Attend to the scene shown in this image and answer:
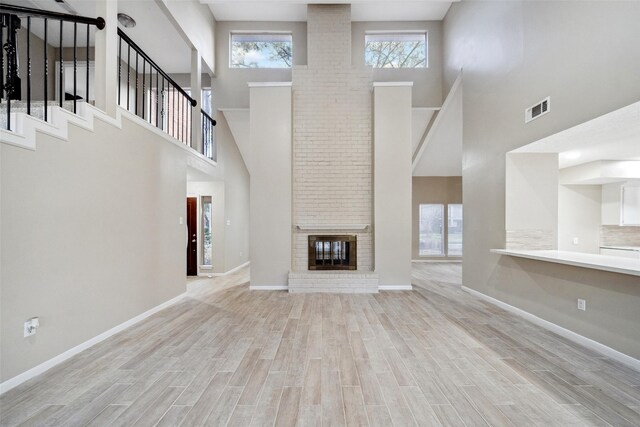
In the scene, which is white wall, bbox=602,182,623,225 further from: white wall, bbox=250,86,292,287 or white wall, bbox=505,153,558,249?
white wall, bbox=250,86,292,287

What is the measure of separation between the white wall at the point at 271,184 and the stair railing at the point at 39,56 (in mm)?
2597

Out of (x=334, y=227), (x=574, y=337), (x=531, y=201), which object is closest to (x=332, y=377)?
(x=574, y=337)

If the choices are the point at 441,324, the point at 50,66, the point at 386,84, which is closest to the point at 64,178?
the point at 441,324

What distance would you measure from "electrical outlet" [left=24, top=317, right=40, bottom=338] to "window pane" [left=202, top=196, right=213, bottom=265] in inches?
177

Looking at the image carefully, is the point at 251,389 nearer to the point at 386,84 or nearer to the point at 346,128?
the point at 346,128

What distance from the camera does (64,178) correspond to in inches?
102

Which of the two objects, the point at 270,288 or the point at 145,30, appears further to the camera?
the point at 145,30

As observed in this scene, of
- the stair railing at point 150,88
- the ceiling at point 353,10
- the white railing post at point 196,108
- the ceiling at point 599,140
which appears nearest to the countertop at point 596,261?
the ceiling at point 599,140

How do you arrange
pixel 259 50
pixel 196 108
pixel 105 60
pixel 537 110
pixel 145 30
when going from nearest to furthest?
pixel 105 60 → pixel 537 110 → pixel 196 108 → pixel 145 30 → pixel 259 50

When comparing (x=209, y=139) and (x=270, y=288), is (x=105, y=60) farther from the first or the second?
(x=270, y=288)

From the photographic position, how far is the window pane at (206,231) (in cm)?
682

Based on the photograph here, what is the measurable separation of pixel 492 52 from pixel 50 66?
893 cm

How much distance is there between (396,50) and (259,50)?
3315 mm

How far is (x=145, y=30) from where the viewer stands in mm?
5895
